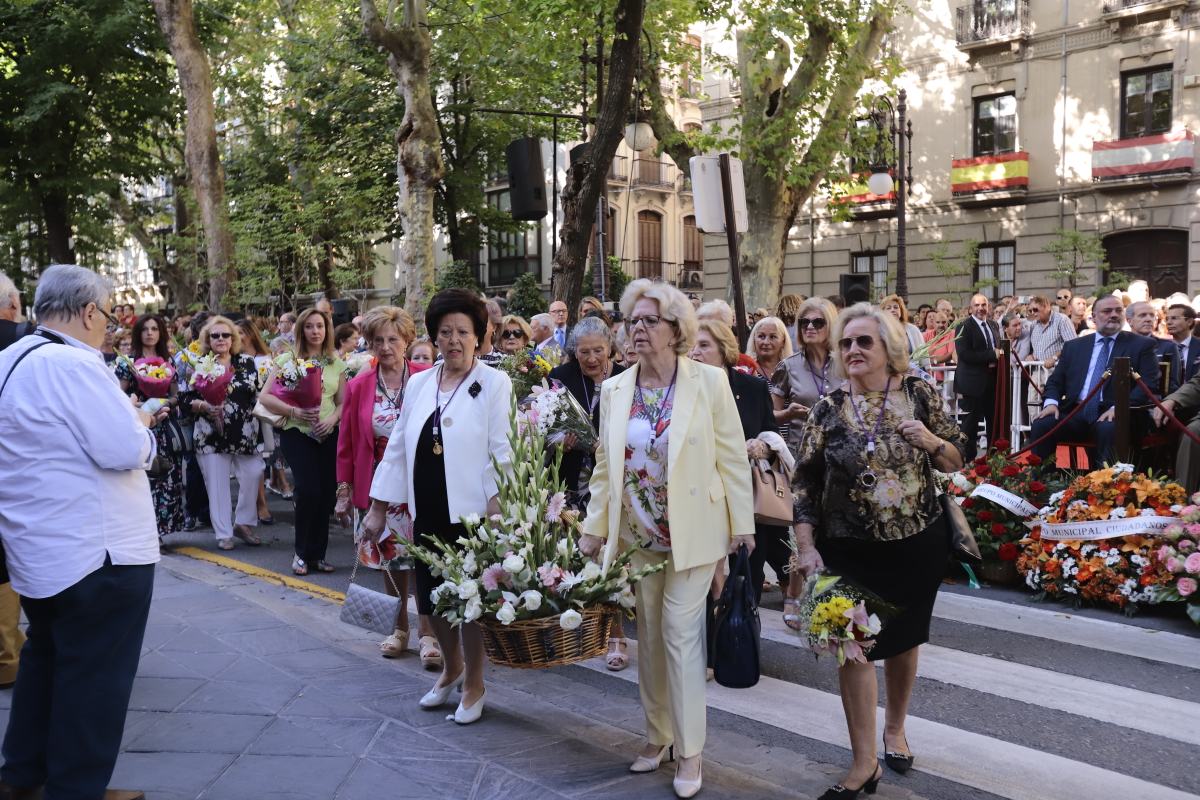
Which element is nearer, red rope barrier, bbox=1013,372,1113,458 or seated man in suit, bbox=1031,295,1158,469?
red rope barrier, bbox=1013,372,1113,458

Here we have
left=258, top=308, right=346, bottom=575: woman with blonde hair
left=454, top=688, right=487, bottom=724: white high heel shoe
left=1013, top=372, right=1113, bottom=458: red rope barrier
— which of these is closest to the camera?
left=454, top=688, right=487, bottom=724: white high heel shoe

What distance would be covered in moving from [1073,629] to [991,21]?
29.0 m

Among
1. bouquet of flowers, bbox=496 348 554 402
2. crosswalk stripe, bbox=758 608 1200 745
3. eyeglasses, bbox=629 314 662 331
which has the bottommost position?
crosswalk stripe, bbox=758 608 1200 745

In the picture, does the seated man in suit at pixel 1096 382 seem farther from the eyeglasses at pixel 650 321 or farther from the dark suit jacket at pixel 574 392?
the eyeglasses at pixel 650 321

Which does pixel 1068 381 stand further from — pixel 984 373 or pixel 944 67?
pixel 944 67

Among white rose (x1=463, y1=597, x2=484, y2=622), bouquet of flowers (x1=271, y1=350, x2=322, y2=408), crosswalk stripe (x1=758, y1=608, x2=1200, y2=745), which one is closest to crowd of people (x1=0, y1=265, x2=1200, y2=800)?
white rose (x1=463, y1=597, x2=484, y2=622)

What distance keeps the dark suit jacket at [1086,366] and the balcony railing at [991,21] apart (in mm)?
24324

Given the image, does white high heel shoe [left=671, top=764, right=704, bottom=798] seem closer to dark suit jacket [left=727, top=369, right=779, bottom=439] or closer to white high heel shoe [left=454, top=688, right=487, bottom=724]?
white high heel shoe [left=454, top=688, right=487, bottom=724]

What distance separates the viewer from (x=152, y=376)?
10039 millimetres

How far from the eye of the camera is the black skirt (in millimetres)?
4348

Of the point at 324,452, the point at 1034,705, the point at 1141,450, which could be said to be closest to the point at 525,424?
the point at 1034,705

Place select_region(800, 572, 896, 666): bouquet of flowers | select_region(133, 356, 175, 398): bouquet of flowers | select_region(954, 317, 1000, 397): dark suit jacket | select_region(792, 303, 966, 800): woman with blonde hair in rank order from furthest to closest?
1. select_region(954, 317, 1000, 397): dark suit jacket
2. select_region(133, 356, 175, 398): bouquet of flowers
3. select_region(792, 303, 966, 800): woman with blonde hair
4. select_region(800, 572, 896, 666): bouquet of flowers

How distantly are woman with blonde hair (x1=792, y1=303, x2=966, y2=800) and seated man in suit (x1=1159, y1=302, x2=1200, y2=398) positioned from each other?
6.46 meters

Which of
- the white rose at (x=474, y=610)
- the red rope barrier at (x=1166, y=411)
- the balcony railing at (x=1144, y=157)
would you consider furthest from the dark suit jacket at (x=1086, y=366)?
the balcony railing at (x=1144, y=157)
